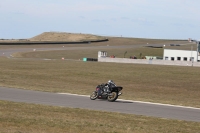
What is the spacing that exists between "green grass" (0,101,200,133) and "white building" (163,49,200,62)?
59.7m

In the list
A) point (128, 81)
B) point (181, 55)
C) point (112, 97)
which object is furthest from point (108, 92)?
point (181, 55)

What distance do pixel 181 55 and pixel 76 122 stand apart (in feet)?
214

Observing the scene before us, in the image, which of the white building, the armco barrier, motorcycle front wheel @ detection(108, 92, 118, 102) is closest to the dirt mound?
the white building

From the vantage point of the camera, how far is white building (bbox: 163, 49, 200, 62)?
74938 millimetres

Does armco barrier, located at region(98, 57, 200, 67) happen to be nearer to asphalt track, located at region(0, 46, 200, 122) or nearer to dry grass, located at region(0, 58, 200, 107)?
dry grass, located at region(0, 58, 200, 107)

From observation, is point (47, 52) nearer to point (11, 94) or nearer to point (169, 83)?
point (169, 83)

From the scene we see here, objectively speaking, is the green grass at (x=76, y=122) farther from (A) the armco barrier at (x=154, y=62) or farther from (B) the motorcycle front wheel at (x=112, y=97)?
(A) the armco barrier at (x=154, y=62)

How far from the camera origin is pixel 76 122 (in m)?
14.1

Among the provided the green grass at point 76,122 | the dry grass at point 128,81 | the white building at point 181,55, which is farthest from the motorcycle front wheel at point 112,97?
the white building at point 181,55

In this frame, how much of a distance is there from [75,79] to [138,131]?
95.3 ft

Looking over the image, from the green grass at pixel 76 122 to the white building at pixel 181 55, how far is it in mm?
59669

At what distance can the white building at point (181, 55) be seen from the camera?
74.9 metres

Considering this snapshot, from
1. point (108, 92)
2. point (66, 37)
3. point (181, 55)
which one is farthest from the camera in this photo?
point (66, 37)

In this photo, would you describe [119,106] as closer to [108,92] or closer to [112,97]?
[112,97]
